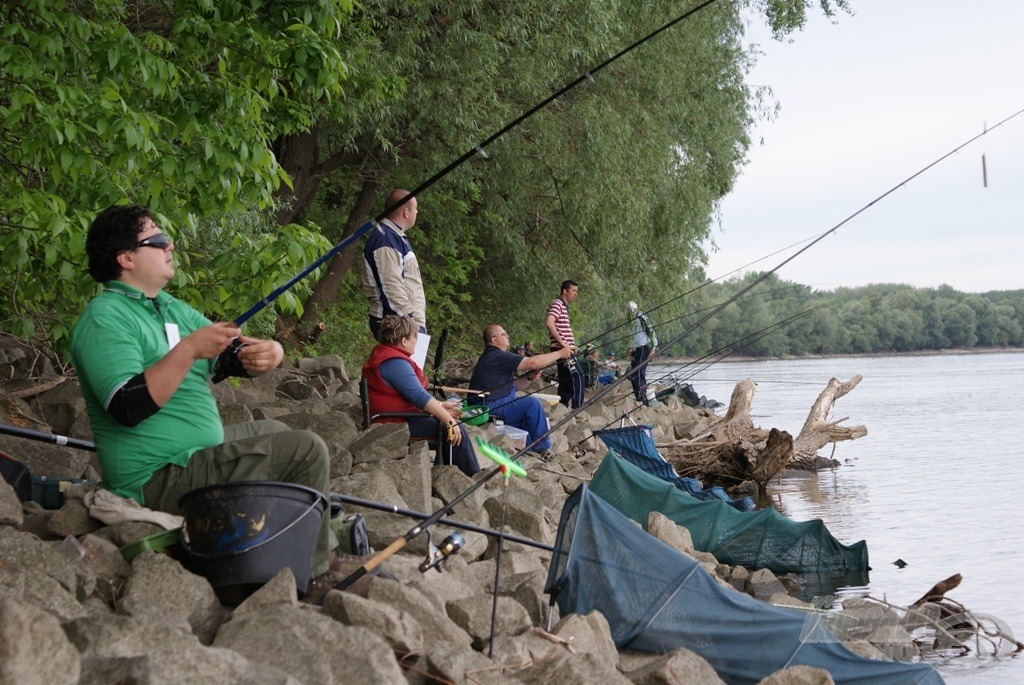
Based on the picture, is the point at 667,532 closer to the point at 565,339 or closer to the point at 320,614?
the point at 320,614

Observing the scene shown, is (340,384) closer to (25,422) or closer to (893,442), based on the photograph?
(25,422)

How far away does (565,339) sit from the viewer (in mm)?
12992

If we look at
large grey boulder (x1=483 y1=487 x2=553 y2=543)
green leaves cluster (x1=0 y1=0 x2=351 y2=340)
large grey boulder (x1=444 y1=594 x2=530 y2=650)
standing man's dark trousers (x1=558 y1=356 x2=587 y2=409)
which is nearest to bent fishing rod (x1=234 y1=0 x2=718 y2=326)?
large grey boulder (x1=444 y1=594 x2=530 y2=650)

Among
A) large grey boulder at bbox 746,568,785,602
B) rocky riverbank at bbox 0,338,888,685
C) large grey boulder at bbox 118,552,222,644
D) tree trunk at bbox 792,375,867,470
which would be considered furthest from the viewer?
tree trunk at bbox 792,375,867,470

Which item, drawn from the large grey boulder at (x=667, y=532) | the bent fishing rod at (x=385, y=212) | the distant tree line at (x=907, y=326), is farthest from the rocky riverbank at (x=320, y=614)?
the distant tree line at (x=907, y=326)

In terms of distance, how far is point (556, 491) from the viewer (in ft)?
30.6

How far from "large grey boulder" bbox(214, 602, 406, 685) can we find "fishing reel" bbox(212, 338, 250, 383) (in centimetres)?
87

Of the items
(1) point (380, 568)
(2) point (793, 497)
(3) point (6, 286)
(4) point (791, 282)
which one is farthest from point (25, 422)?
(2) point (793, 497)

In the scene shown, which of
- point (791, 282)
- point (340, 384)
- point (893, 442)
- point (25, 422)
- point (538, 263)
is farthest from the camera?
point (893, 442)

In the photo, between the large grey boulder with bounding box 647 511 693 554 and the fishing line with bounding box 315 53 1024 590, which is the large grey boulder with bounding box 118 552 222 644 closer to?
the fishing line with bounding box 315 53 1024 590

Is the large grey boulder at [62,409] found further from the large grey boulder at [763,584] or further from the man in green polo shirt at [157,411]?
the large grey boulder at [763,584]

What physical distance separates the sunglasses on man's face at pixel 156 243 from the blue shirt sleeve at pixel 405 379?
3020mm

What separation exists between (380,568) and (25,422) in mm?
3183

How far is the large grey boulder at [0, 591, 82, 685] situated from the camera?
274 cm
